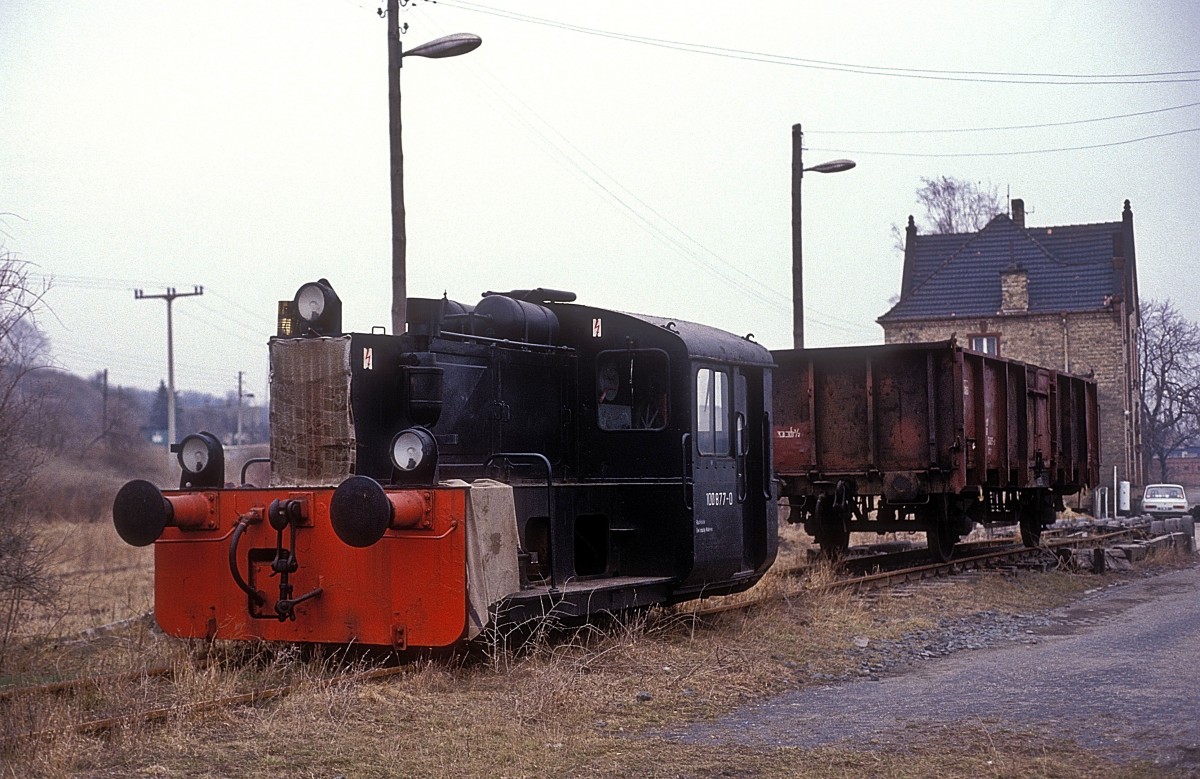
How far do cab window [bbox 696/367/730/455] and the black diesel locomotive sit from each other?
2 centimetres

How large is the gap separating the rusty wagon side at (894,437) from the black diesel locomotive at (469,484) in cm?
516

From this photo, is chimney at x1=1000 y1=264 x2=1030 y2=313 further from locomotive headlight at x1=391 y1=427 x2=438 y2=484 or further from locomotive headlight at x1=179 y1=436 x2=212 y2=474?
locomotive headlight at x1=391 y1=427 x2=438 y2=484

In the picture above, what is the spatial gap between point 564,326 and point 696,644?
2.65 metres

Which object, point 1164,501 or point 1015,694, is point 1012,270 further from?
point 1015,694

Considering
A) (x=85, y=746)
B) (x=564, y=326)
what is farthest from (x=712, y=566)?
(x=85, y=746)

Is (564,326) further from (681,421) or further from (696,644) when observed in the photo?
(696,644)

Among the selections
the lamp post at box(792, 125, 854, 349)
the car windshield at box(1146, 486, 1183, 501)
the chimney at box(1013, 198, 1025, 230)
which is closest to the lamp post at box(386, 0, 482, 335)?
the lamp post at box(792, 125, 854, 349)

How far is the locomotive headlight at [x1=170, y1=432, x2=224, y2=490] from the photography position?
886cm

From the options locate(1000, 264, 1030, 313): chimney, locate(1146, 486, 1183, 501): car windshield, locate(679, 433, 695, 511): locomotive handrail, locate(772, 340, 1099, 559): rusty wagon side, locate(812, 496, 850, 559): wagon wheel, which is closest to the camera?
locate(679, 433, 695, 511): locomotive handrail

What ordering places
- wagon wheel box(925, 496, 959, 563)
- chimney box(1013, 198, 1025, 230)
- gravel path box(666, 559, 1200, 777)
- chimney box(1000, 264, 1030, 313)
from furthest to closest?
chimney box(1013, 198, 1025, 230) → chimney box(1000, 264, 1030, 313) → wagon wheel box(925, 496, 959, 563) → gravel path box(666, 559, 1200, 777)

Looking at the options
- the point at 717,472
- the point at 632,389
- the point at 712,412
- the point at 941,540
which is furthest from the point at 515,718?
the point at 941,540

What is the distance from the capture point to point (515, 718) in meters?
7.07

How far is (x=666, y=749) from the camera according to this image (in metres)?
6.57

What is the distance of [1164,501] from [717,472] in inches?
1288
